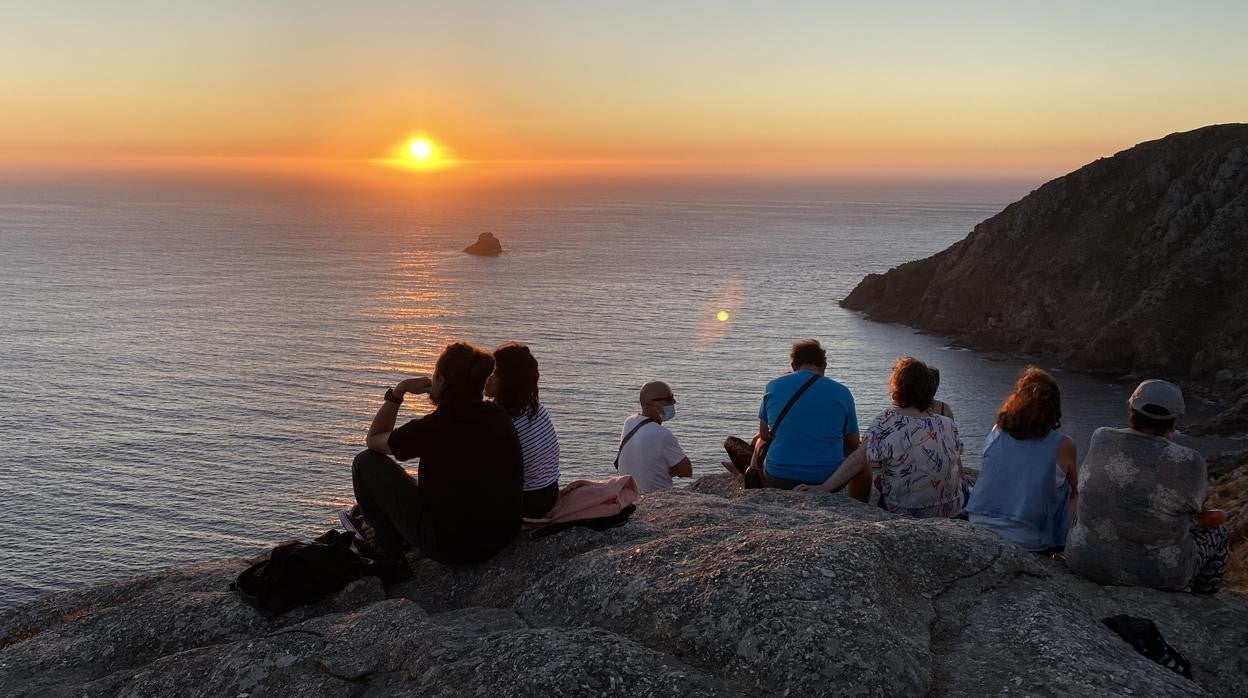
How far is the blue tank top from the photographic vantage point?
9.12 meters

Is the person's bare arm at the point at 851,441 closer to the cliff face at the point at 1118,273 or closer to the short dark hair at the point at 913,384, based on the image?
the short dark hair at the point at 913,384

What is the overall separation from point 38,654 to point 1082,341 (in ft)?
318

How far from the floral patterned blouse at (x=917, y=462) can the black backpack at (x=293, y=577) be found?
5.65 meters

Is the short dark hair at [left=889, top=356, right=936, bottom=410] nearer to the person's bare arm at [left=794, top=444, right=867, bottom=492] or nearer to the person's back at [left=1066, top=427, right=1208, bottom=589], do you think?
the person's bare arm at [left=794, top=444, right=867, bottom=492]

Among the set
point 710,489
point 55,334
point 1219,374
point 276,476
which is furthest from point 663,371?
point 710,489

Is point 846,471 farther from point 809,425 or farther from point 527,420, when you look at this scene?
point 527,420

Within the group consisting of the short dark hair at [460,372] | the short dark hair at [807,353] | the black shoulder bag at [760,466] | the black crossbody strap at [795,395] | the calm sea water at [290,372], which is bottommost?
the calm sea water at [290,372]

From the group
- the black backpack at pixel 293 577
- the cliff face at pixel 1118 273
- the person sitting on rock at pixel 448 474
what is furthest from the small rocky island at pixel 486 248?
the black backpack at pixel 293 577

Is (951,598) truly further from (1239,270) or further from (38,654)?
(1239,270)

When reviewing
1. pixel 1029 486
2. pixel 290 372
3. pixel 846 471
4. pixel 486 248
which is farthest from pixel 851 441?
pixel 486 248

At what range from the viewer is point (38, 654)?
7598 millimetres

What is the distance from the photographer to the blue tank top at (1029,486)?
9117mm

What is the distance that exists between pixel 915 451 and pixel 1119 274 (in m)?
98.9

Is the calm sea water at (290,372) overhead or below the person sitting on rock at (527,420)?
below
